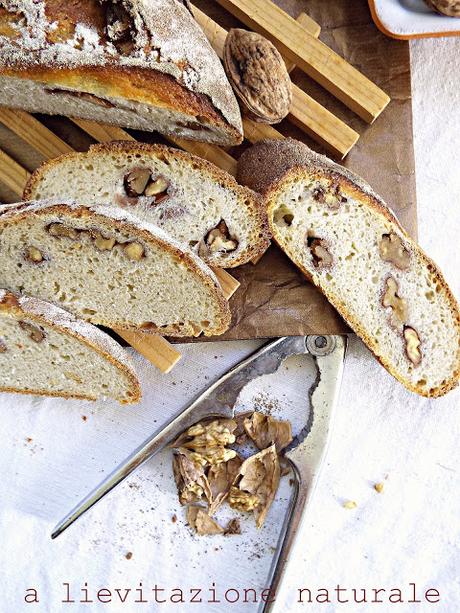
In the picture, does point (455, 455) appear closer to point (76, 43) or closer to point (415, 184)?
point (415, 184)

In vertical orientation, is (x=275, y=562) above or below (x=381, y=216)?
below

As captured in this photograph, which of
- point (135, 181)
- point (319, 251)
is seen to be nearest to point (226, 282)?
point (319, 251)

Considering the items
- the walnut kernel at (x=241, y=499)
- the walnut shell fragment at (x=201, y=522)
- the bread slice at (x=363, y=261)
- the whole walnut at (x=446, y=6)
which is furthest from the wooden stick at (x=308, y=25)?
the walnut shell fragment at (x=201, y=522)

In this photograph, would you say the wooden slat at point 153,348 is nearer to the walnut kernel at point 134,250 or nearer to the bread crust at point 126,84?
the walnut kernel at point 134,250

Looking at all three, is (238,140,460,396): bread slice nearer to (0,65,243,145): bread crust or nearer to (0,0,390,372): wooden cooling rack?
(0,0,390,372): wooden cooling rack

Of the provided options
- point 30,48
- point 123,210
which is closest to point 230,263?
point 123,210

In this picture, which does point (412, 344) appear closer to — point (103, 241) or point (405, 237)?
point (405, 237)

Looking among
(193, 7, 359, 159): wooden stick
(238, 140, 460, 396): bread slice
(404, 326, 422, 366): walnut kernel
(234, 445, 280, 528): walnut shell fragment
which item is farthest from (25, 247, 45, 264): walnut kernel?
(404, 326, 422, 366): walnut kernel
